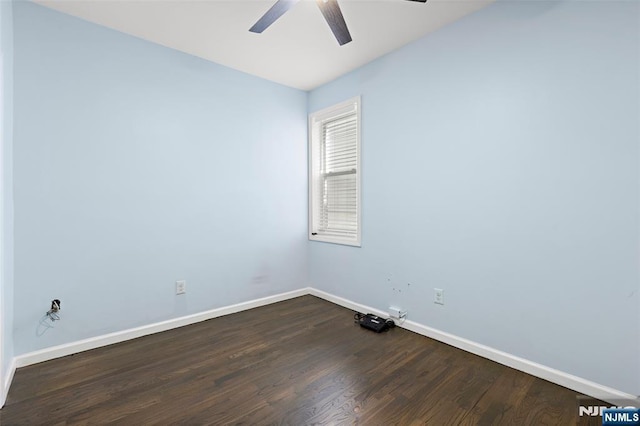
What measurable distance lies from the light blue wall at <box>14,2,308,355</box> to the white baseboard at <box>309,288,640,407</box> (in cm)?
181

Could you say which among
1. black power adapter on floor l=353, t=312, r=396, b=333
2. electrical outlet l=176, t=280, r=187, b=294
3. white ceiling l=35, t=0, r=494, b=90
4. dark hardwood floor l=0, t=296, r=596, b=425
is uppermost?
white ceiling l=35, t=0, r=494, b=90

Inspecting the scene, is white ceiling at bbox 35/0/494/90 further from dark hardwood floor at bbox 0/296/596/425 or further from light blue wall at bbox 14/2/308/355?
dark hardwood floor at bbox 0/296/596/425

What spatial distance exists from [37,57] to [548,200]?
3.76 m

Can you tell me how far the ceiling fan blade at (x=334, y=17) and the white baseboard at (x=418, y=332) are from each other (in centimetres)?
247

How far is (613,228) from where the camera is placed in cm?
169

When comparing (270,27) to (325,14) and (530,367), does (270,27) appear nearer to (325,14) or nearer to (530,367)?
(325,14)

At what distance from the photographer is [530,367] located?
6.48 ft

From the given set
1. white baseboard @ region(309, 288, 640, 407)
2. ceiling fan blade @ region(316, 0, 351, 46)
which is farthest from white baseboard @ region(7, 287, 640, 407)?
ceiling fan blade @ region(316, 0, 351, 46)

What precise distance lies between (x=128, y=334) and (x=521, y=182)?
337 centimetres

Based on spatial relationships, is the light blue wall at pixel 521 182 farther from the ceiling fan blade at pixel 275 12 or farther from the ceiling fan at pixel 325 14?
the ceiling fan blade at pixel 275 12

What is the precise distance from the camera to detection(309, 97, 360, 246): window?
10.9 feet

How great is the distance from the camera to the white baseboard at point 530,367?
5.51 ft

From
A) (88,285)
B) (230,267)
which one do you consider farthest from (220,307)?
(88,285)

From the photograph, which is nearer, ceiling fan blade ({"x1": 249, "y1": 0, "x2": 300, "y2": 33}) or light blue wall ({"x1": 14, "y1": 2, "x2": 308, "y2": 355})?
ceiling fan blade ({"x1": 249, "y1": 0, "x2": 300, "y2": 33})
